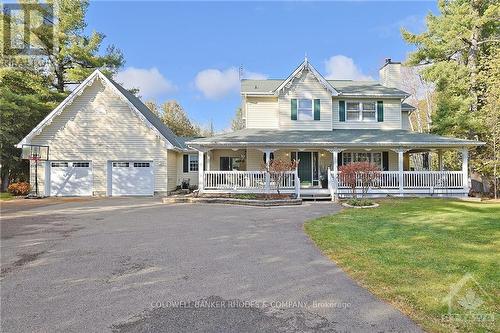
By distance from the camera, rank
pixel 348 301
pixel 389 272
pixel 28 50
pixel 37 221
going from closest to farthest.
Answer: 1. pixel 348 301
2. pixel 389 272
3. pixel 37 221
4. pixel 28 50

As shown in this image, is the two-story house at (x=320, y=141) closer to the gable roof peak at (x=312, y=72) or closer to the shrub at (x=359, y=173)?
the gable roof peak at (x=312, y=72)

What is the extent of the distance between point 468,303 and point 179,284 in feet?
12.4

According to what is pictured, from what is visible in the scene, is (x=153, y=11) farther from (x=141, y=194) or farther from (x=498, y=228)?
(x=498, y=228)

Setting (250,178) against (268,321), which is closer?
(268,321)

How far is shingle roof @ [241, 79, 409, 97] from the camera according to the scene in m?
19.8

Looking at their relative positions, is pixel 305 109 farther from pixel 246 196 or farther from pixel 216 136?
pixel 246 196

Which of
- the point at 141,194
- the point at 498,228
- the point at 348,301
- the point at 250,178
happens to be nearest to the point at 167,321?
the point at 348,301

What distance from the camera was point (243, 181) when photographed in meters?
17.5

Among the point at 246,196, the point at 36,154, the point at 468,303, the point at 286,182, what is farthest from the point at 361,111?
the point at 36,154

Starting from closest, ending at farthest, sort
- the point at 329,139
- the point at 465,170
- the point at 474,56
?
the point at 465,170, the point at 329,139, the point at 474,56

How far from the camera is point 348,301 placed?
13.6 feet

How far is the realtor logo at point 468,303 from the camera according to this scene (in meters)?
3.57

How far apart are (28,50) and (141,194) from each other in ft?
52.2

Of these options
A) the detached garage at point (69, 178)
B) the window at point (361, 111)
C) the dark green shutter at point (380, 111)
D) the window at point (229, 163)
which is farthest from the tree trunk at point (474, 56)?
the detached garage at point (69, 178)
